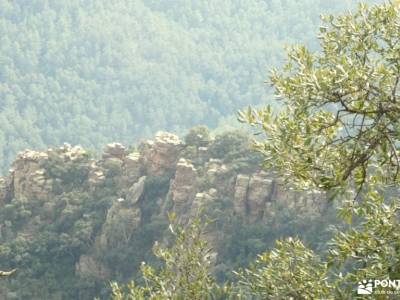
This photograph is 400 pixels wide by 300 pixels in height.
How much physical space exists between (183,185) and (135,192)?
3.75m

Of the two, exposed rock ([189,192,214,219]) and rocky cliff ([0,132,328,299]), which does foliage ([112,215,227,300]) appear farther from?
exposed rock ([189,192,214,219])

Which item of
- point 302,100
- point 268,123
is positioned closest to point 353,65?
point 302,100

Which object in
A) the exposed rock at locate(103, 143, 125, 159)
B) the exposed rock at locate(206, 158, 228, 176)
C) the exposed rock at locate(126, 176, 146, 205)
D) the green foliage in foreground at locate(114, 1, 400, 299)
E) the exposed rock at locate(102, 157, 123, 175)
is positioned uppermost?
the exposed rock at locate(103, 143, 125, 159)

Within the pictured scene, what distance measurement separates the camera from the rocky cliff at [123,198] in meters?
55.7

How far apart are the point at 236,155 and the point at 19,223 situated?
15.6 metres

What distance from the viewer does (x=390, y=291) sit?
10289 millimetres

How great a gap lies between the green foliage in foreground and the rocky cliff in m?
41.4

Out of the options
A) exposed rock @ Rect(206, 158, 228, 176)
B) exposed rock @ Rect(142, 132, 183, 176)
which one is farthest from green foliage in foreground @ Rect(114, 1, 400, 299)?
exposed rock @ Rect(142, 132, 183, 176)

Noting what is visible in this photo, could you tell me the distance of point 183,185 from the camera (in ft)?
192

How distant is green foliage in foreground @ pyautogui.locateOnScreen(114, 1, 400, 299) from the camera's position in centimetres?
1066

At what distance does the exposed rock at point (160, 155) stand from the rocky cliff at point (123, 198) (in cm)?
7

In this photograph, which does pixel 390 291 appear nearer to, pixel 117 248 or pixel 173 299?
pixel 173 299

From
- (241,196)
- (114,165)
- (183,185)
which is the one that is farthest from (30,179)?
(241,196)

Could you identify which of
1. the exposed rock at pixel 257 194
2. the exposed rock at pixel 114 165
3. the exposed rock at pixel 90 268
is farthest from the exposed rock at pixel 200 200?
the exposed rock at pixel 114 165
